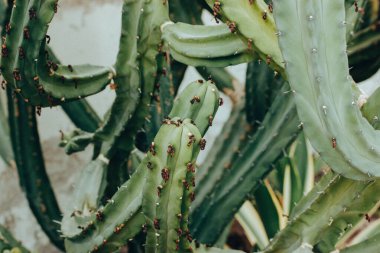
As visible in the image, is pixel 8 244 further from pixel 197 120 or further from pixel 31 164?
pixel 197 120

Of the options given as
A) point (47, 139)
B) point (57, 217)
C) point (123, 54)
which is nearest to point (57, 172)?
point (47, 139)

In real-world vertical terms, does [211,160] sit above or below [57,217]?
above

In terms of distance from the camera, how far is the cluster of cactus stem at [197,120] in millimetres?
1236

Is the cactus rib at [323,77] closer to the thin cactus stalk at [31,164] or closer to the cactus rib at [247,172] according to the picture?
the cactus rib at [247,172]

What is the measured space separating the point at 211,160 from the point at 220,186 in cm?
16

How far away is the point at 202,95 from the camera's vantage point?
59.5 inches

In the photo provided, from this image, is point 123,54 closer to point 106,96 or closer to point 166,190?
point 166,190

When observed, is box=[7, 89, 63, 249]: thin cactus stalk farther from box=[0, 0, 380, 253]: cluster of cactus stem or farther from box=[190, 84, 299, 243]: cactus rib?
box=[190, 84, 299, 243]: cactus rib

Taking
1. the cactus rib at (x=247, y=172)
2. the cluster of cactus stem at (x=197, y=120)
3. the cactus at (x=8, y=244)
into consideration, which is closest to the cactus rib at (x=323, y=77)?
the cluster of cactus stem at (x=197, y=120)

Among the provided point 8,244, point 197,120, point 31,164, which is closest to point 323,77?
point 197,120

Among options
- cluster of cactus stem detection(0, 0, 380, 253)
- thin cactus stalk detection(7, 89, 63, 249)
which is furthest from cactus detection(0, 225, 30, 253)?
thin cactus stalk detection(7, 89, 63, 249)

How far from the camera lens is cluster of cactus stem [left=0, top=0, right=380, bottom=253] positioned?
4.06 feet

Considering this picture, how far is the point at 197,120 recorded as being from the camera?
4.93 feet

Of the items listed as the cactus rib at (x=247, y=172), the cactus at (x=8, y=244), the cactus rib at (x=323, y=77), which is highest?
the cactus rib at (x=323, y=77)
